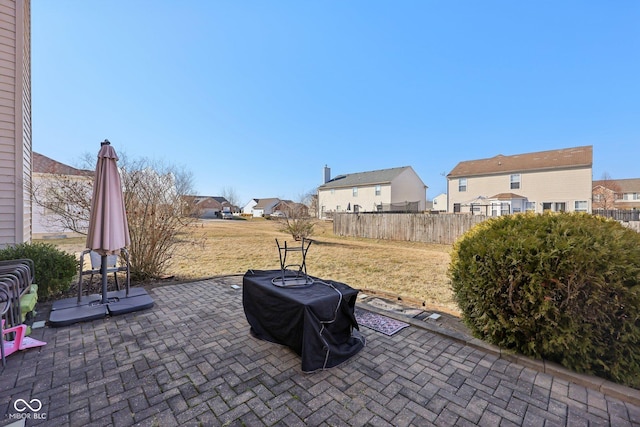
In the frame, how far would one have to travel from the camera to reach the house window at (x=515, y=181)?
20358mm

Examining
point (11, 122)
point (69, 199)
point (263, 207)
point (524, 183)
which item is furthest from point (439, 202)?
point (11, 122)

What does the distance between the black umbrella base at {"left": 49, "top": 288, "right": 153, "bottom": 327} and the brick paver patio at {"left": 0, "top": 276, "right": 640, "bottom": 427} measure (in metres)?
0.18

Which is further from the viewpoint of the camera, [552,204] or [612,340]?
[552,204]

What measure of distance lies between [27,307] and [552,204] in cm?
2645

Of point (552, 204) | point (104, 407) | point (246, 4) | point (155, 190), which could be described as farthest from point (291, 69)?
point (552, 204)

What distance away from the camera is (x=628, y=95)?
13.4 meters

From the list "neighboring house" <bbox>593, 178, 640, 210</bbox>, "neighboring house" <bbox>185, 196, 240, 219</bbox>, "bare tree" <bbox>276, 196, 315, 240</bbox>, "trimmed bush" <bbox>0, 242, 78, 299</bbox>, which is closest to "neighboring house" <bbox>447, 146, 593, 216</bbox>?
"bare tree" <bbox>276, 196, 315, 240</bbox>

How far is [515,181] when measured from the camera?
2050cm

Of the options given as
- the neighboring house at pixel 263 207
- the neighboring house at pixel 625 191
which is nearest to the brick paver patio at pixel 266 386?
the neighboring house at pixel 625 191

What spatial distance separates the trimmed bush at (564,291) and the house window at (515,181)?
21671 mm

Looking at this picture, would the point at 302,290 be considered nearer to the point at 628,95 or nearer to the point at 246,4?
the point at 246,4

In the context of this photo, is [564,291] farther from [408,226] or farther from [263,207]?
[263,207]

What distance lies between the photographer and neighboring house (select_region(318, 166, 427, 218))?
2698 cm

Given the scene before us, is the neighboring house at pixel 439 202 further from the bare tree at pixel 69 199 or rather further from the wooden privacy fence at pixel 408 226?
the bare tree at pixel 69 199
